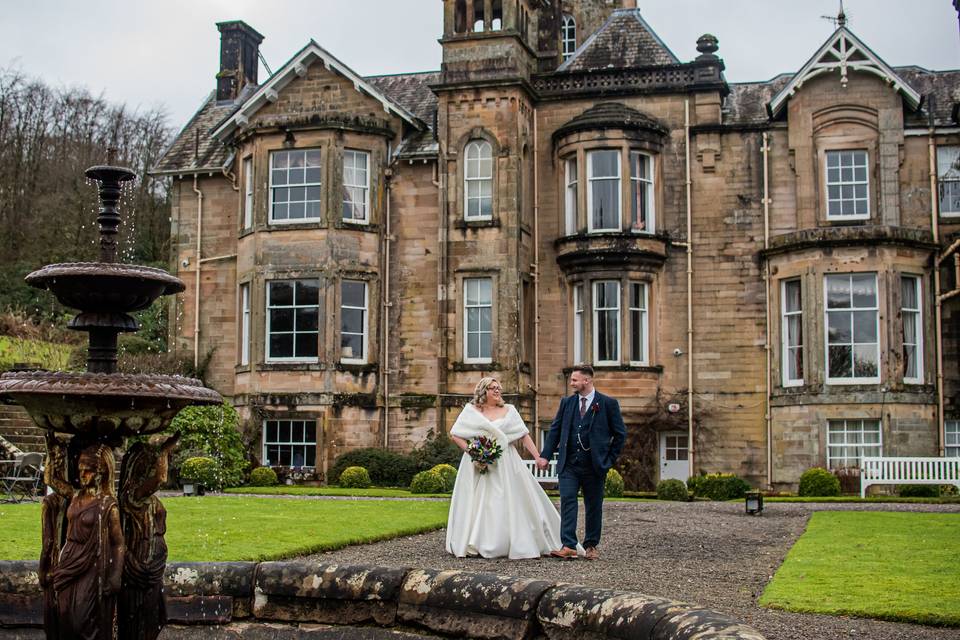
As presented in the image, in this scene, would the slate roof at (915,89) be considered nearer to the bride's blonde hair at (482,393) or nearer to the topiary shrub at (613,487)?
the topiary shrub at (613,487)

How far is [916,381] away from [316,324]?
47.4 feet

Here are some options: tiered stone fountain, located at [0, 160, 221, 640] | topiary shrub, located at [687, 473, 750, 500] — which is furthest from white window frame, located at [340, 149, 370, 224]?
tiered stone fountain, located at [0, 160, 221, 640]

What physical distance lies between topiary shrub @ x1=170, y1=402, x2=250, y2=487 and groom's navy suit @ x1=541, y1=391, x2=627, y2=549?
49.6ft

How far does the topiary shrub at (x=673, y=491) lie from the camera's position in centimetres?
2420

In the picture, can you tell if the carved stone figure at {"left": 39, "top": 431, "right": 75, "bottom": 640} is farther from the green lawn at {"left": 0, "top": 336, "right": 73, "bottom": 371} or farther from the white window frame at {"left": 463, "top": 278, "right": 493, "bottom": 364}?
the green lawn at {"left": 0, "top": 336, "right": 73, "bottom": 371}

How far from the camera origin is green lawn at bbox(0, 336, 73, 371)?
31.0 m

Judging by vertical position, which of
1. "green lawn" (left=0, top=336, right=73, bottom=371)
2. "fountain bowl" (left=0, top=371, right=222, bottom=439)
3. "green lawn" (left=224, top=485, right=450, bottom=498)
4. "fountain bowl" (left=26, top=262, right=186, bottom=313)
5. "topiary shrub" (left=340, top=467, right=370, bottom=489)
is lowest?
"green lawn" (left=224, top=485, right=450, bottom=498)

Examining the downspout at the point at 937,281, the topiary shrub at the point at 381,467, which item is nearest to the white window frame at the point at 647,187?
the downspout at the point at 937,281

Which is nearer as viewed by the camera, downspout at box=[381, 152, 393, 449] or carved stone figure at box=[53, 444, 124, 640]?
carved stone figure at box=[53, 444, 124, 640]

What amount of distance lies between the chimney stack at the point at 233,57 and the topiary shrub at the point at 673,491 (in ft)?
61.1

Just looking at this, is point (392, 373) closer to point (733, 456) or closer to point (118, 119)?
point (733, 456)

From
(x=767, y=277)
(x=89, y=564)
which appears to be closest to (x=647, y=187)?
(x=767, y=277)

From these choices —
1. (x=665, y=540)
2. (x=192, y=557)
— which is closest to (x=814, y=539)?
(x=665, y=540)

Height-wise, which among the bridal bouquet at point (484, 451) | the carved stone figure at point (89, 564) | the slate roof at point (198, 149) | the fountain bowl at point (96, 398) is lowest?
the carved stone figure at point (89, 564)
